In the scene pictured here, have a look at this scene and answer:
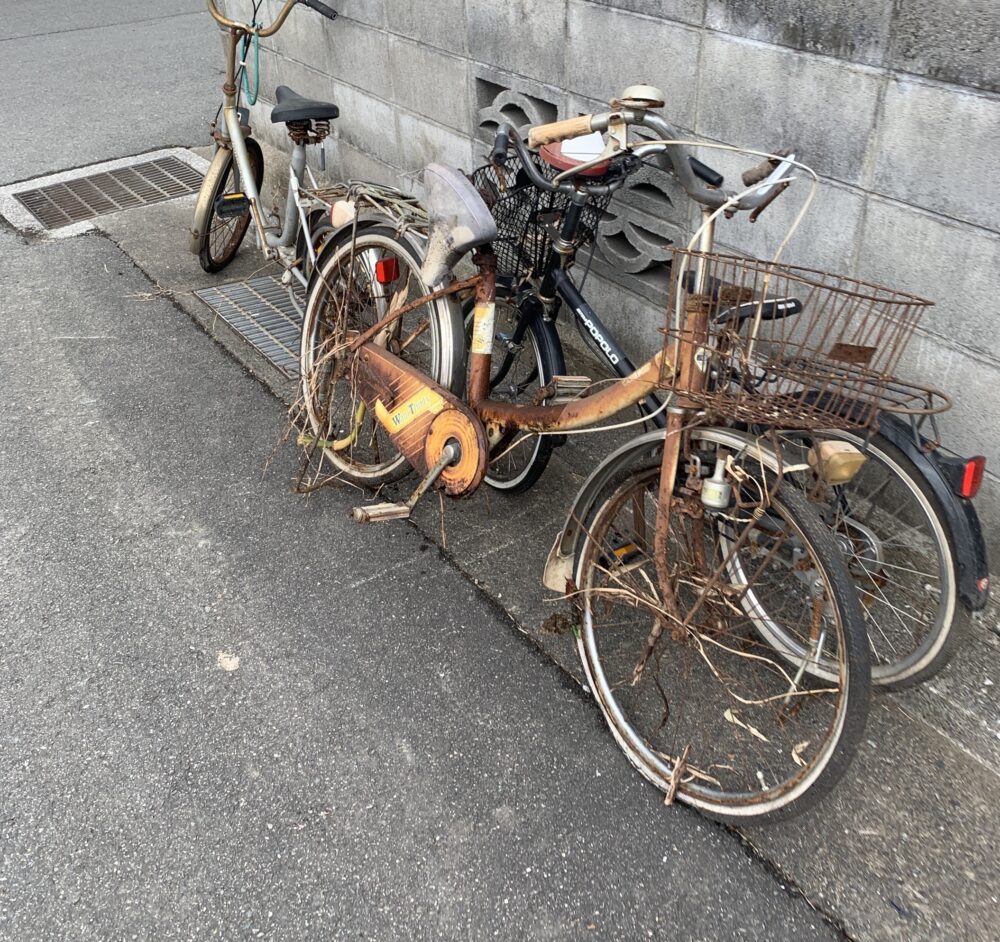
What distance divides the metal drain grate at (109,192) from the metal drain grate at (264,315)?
5.28 feet

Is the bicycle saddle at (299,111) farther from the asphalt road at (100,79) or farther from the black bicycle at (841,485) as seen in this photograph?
the asphalt road at (100,79)

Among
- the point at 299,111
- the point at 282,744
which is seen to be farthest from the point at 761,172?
the point at 299,111

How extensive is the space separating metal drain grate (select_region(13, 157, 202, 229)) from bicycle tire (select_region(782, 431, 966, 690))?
5422 mm

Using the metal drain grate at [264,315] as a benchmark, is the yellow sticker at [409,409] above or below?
above

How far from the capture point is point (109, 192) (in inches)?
262

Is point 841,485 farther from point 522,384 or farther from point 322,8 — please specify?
point 322,8

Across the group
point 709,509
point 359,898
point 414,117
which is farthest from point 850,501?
point 414,117

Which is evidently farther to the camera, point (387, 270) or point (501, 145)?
point (387, 270)

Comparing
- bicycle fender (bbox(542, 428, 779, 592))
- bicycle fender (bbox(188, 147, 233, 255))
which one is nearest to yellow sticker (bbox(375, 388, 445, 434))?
bicycle fender (bbox(542, 428, 779, 592))

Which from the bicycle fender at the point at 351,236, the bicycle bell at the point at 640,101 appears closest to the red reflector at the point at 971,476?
the bicycle bell at the point at 640,101

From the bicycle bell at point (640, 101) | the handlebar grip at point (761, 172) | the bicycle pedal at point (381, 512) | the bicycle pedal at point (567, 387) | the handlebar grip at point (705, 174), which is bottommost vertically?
the bicycle pedal at point (381, 512)

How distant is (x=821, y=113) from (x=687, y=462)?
4.65 feet

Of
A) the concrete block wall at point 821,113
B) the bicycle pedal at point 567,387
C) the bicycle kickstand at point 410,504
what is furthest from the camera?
the bicycle kickstand at point 410,504

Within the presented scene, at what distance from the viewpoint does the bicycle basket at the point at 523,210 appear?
10.3ft
